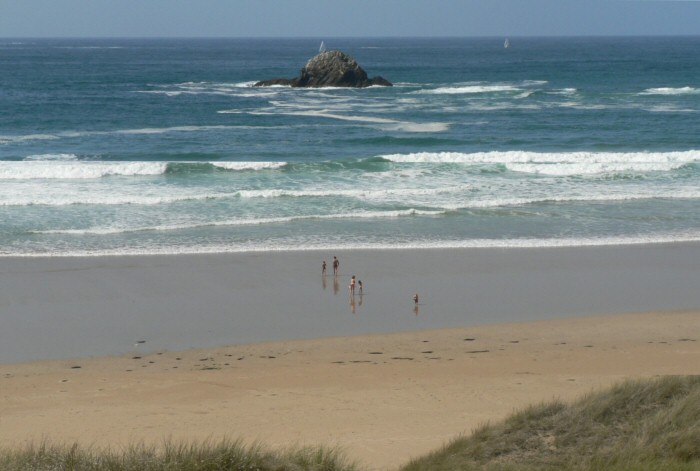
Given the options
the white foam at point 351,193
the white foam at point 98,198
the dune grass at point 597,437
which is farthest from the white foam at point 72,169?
the dune grass at point 597,437

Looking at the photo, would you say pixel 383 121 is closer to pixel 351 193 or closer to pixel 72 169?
pixel 351 193

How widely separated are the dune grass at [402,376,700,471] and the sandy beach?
1.41 m

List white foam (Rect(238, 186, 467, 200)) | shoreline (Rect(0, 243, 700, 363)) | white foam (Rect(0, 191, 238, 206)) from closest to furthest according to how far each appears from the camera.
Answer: shoreline (Rect(0, 243, 700, 363))
white foam (Rect(0, 191, 238, 206))
white foam (Rect(238, 186, 467, 200))

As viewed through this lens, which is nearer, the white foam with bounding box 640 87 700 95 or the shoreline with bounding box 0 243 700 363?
the shoreline with bounding box 0 243 700 363

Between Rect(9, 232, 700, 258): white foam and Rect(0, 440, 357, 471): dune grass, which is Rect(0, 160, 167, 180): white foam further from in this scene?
Rect(0, 440, 357, 471): dune grass

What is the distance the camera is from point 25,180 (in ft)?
109

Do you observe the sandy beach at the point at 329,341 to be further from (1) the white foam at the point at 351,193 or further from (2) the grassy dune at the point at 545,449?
(1) the white foam at the point at 351,193

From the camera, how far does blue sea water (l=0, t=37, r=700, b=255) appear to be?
25656 mm

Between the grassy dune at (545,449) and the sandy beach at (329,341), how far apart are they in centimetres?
150

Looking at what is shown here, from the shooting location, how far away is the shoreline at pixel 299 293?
707 inches

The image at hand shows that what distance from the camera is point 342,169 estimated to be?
3569 cm

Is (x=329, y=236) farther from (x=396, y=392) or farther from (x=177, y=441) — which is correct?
(x=177, y=441)

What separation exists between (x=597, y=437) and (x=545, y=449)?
2.06 ft

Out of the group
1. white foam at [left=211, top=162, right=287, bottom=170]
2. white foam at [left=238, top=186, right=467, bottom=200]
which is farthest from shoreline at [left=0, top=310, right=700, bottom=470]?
white foam at [left=211, top=162, right=287, bottom=170]
